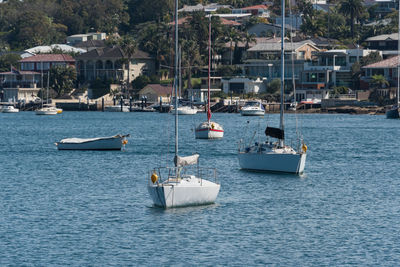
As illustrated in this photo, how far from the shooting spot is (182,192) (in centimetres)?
4488

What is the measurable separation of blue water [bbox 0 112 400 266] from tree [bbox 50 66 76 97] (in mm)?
114150

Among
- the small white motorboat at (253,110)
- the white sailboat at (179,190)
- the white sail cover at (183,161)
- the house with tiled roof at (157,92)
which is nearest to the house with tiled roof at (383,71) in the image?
the small white motorboat at (253,110)

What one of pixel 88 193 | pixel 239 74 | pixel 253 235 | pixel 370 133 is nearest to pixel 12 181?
pixel 88 193

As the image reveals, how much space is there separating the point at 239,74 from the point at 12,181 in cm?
12973

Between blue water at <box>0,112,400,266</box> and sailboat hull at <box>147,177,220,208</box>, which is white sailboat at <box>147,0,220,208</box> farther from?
blue water at <box>0,112,400,266</box>

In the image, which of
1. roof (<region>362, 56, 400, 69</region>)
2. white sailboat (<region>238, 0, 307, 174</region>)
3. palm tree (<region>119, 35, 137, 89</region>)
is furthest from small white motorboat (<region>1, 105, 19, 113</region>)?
white sailboat (<region>238, 0, 307, 174</region>)

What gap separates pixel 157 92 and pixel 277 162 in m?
130

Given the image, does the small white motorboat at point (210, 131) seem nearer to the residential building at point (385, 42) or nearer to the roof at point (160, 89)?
the roof at point (160, 89)

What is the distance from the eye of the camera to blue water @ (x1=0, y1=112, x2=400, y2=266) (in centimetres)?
3822

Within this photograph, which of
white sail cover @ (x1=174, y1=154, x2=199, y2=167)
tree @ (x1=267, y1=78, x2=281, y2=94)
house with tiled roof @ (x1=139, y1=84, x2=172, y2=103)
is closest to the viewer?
white sail cover @ (x1=174, y1=154, x2=199, y2=167)

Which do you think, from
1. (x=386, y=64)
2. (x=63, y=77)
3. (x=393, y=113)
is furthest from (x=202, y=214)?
(x=63, y=77)

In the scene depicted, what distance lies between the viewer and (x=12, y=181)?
6234cm

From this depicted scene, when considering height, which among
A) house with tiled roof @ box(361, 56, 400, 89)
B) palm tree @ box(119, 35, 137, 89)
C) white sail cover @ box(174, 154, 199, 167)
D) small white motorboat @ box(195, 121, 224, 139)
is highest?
palm tree @ box(119, 35, 137, 89)

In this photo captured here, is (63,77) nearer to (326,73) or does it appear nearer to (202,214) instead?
(326,73)
